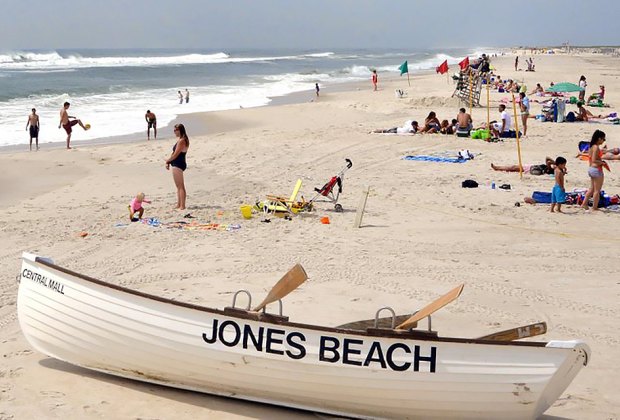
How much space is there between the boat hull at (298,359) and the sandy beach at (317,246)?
0.94 ft

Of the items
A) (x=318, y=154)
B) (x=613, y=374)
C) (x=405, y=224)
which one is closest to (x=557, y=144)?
(x=318, y=154)

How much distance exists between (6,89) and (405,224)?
128 ft

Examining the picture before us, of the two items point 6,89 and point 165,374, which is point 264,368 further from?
point 6,89

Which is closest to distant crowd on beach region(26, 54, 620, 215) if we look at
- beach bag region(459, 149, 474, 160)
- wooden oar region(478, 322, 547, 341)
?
beach bag region(459, 149, 474, 160)

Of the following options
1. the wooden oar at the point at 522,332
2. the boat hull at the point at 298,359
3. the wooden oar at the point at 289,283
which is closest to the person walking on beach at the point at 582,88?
the wooden oar at the point at 522,332

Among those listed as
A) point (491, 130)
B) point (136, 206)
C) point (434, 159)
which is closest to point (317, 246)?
point (136, 206)

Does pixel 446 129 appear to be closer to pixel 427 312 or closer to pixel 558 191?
pixel 558 191

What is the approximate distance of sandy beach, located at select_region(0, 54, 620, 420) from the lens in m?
6.71

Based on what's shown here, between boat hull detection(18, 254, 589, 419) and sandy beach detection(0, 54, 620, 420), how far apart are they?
0.94 ft

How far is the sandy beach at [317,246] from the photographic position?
22.0 ft

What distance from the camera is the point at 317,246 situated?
10891 mm

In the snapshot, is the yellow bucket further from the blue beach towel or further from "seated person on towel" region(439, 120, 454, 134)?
"seated person on towel" region(439, 120, 454, 134)

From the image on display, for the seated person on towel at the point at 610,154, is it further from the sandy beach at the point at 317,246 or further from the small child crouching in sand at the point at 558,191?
the small child crouching in sand at the point at 558,191

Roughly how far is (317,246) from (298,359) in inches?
198
